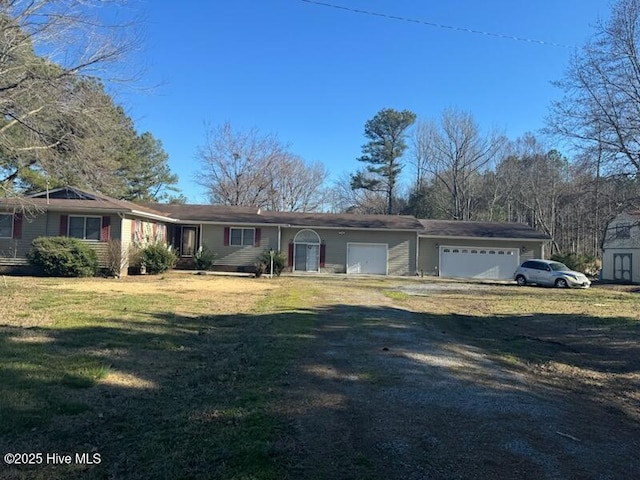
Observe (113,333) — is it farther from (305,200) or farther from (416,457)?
(305,200)

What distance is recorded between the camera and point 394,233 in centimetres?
2978

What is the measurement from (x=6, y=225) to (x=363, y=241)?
1851cm

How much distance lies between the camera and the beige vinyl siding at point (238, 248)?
28.4m

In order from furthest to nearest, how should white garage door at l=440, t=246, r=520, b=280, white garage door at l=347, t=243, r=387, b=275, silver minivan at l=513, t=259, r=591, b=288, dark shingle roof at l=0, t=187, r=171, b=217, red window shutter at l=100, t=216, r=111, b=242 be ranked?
1. white garage door at l=440, t=246, r=520, b=280
2. white garage door at l=347, t=243, r=387, b=275
3. silver minivan at l=513, t=259, r=591, b=288
4. red window shutter at l=100, t=216, r=111, b=242
5. dark shingle roof at l=0, t=187, r=171, b=217

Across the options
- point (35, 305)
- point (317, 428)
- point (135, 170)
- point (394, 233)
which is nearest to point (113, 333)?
point (35, 305)

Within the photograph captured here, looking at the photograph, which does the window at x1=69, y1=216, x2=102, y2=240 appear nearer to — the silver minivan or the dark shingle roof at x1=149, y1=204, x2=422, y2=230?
the dark shingle roof at x1=149, y1=204, x2=422, y2=230

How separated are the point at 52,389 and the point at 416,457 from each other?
3.70 meters

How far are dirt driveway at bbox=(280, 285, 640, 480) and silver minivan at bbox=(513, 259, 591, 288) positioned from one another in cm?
1969

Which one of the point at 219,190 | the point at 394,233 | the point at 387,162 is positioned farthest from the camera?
the point at 387,162

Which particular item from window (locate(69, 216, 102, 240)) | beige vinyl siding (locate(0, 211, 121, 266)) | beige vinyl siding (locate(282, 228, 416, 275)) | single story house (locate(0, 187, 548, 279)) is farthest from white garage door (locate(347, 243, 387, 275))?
window (locate(69, 216, 102, 240))

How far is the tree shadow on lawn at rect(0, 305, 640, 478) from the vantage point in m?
3.49

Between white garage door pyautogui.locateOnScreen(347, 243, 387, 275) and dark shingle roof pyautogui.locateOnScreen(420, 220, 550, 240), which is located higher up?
dark shingle roof pyautogui.locateOnScreen(420, 220, 550, 240)

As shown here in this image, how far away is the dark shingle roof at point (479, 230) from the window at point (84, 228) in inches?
713

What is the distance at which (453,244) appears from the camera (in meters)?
31.0
